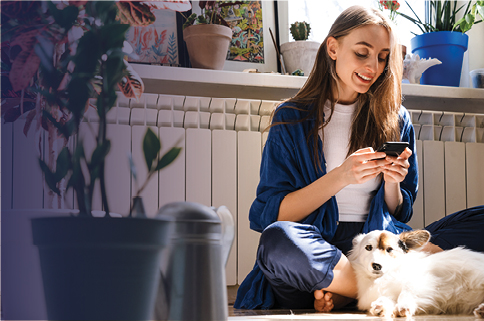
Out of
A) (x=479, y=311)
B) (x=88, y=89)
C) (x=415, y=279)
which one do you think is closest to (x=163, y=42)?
(x=415, y=279)

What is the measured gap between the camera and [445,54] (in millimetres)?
1989

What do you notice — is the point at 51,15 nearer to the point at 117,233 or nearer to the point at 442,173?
the point at 117,233

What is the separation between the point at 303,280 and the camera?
1.17 metres

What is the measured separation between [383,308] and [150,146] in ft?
2.71

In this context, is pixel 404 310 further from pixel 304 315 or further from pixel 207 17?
pixel 207 17

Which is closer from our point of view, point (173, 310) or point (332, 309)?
point (173, 310)

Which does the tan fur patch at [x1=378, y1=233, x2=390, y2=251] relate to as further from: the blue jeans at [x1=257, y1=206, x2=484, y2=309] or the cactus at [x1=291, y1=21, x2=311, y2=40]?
the cactus at [x1=291, y1=21, x2=311, y2=40]

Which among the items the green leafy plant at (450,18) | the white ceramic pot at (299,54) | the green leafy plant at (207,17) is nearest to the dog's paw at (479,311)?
the white ceramic pot at (299,54)

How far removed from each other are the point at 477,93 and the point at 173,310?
196 cm

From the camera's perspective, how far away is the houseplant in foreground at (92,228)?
0.32m

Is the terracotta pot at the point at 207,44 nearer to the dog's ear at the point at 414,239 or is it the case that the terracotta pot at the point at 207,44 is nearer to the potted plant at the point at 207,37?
the potted plant at the point at 207,37

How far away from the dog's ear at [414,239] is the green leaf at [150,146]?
916 millimetres

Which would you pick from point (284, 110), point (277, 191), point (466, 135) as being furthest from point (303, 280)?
point (466, 135)

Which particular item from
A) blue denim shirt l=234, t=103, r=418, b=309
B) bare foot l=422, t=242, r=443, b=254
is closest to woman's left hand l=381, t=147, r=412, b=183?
blue denim shirt l=234, t=103, r=418, b=309
